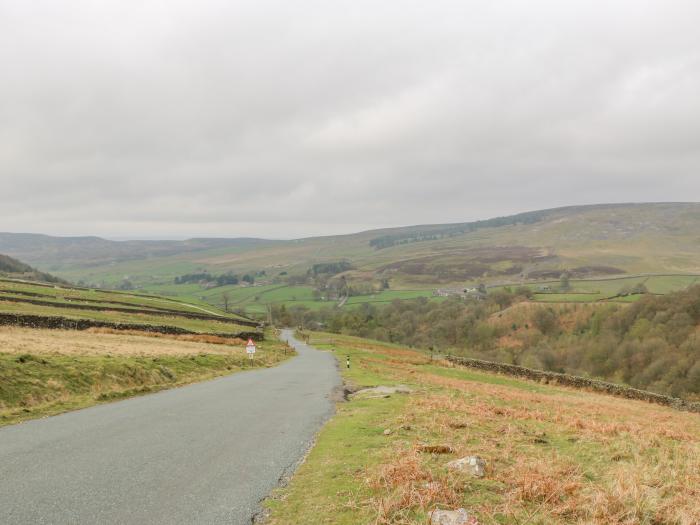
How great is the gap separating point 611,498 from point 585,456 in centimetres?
395

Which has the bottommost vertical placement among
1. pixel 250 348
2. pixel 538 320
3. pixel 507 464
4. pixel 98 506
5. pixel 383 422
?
pixel 538 320

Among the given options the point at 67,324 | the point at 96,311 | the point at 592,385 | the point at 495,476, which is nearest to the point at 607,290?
the point at 592,385

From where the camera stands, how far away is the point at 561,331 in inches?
5012

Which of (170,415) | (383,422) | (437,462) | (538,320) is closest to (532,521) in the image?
(437,462)

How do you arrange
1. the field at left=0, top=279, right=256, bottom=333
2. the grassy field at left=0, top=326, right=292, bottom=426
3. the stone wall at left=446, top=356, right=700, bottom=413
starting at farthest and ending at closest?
1. the field at left=0, top=279, right=256, bottom=333
2. the stone wall at left=446, top=356, right=700, bottom=413
3. the grassy field at left=0, top=326, right=292, bottom=426

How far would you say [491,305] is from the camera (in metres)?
155

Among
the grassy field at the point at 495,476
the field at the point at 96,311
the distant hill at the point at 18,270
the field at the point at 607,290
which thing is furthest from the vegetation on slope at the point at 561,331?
the distant hill at the point at 18,270

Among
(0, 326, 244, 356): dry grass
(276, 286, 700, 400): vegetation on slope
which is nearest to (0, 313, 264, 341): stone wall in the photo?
(0, 326, 244, 356): dry grass

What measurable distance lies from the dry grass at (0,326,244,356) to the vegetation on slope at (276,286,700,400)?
215 ft

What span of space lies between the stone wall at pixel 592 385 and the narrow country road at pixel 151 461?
124ft

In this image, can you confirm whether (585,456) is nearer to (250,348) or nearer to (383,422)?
(383,422)

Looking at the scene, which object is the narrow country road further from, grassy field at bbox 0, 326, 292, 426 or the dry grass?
the dry grass

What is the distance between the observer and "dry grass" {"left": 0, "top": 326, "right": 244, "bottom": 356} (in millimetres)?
27375

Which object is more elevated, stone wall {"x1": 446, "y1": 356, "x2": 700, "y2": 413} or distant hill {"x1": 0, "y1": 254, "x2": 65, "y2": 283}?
distant hill {"x1": 0, "y1": 254, "x2": 65, "y2": 283}
